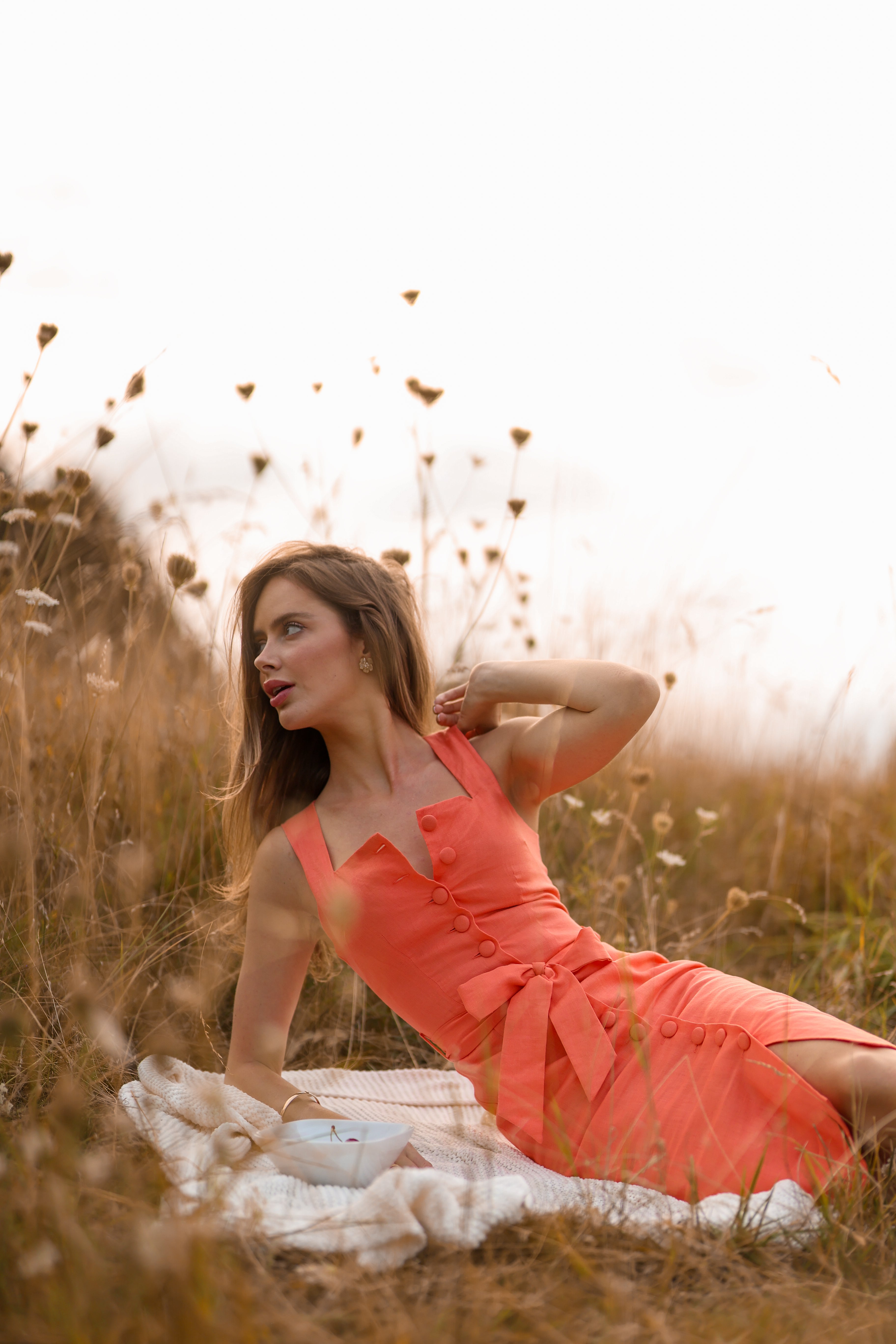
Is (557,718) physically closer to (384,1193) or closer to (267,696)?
(267,696)

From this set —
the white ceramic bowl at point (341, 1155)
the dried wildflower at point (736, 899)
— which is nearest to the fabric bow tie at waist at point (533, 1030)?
the white ceramic bowl at point (341, 1155)

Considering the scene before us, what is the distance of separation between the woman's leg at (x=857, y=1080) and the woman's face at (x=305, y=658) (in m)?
1.17

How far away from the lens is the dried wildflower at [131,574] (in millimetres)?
2482

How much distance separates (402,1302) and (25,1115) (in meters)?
0.86

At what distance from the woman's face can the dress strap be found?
217 mm

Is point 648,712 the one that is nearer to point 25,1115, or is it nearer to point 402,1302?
point 402,1302

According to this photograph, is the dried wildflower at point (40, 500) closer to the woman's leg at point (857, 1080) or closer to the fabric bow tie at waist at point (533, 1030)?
the fabric bow tie at waist at point (533, 1030)

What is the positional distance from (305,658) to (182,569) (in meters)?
0.41

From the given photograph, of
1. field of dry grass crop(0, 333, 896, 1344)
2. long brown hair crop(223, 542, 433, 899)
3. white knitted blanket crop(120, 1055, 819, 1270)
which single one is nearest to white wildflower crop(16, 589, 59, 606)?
field of dry grass crop(0, 333, 896, 1344)

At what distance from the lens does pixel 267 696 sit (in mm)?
2393

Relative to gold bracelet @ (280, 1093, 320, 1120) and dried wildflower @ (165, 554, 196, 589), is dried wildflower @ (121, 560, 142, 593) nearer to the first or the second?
dried wildflower @ (165, 554, 196, 589)

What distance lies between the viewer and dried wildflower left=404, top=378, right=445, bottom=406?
2.69m

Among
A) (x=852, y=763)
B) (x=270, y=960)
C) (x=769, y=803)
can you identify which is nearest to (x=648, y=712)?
(x=270, y=960)

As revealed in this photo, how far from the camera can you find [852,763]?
4.44 m
